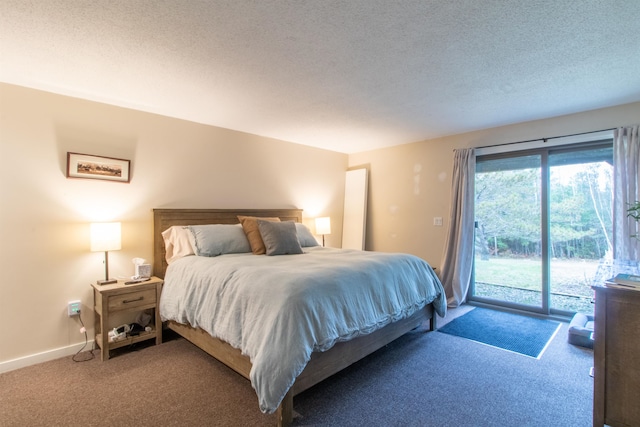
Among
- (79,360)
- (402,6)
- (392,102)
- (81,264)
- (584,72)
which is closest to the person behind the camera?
(402,6)

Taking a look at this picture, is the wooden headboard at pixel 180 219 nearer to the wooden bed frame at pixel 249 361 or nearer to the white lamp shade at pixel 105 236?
the wooden bed frame at pixel 249 361

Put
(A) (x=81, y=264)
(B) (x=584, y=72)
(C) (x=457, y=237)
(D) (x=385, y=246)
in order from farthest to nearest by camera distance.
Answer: (D) (x=385, y=246) < (C) (x=457, y=237) < (A) (x=81, y=264) < (B) (x=584, y=72)

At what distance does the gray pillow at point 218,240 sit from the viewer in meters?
3.08

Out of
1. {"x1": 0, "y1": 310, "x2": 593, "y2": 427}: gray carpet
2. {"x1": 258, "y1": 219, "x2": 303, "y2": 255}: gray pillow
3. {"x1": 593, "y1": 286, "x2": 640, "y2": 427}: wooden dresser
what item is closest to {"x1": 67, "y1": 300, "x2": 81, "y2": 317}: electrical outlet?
{"x1": 0, "y1": 310, "x2": 593, "y2": 427}: gray carpet

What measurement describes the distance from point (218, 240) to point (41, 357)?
1.70 m

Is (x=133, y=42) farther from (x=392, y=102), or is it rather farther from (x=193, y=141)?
(x=392, y=102)

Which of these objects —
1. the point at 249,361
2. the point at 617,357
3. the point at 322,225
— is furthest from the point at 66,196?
the point at 617,357

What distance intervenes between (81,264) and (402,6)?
3.25m

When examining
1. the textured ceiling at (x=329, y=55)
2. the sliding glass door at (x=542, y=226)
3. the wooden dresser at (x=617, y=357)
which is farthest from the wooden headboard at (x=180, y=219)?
the wooden dresser at (x=617, y=357)

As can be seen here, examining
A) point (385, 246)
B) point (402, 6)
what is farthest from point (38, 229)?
point (385, 246)

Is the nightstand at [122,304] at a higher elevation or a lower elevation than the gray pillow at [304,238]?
lower

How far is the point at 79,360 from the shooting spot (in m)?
2.61

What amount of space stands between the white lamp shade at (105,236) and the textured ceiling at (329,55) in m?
1.19

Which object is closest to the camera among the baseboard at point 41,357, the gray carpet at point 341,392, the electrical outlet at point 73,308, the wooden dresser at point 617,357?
the wooden dresser at point 617,357
